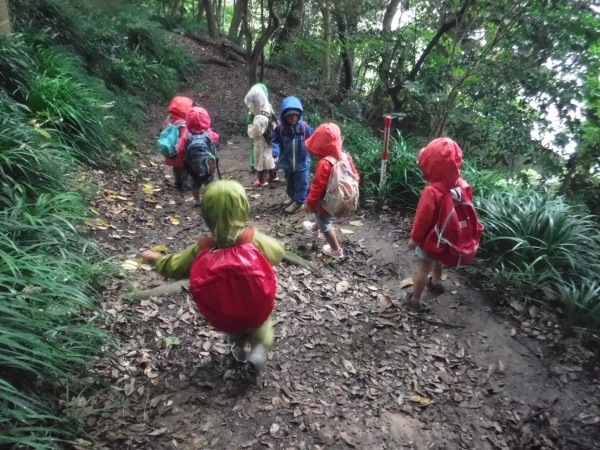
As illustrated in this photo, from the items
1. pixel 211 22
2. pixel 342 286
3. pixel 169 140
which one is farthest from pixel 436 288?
pixel 211 22

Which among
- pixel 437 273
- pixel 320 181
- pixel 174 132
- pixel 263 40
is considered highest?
pixel 263 40

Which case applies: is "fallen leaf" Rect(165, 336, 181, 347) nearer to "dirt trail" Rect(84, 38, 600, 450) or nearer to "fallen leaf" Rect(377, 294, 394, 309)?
"dirt trail" Rect(84, 38, 600, 450)

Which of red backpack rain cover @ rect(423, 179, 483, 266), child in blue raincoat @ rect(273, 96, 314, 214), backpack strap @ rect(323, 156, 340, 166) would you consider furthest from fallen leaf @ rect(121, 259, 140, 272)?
red backpack rain cover @ rect(423, 179, 483, 266)

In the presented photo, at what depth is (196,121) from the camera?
5.30m

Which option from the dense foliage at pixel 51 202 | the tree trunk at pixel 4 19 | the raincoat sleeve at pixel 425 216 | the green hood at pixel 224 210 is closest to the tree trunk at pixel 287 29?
the dense foliage at pixel 51 202

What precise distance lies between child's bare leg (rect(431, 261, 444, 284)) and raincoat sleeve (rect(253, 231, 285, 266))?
6.74 ft

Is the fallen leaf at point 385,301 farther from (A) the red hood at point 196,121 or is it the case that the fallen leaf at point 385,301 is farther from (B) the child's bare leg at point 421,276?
(A) the red hood at point 196,121

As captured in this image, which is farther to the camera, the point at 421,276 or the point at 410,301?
the point at 410,301

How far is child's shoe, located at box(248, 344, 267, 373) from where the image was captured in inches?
116

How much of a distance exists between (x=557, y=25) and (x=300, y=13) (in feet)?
26.9

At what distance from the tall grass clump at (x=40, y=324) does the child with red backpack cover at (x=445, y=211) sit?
8.66 feet

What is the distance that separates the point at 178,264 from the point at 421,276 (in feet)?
7.64

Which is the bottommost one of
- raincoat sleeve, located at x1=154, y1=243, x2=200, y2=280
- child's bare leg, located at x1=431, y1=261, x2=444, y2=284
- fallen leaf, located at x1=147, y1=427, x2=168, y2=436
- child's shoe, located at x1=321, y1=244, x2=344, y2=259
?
fallen leaf, located at x1=147, y1=427, x2=168, y2=436

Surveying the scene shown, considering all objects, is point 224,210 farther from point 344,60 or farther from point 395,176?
point 344,60
